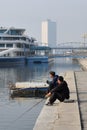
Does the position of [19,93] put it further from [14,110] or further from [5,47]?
[5,47]

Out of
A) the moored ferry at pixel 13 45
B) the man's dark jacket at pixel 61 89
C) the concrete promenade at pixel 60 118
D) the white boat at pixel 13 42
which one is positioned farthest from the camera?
the white boat at pixel 13 42

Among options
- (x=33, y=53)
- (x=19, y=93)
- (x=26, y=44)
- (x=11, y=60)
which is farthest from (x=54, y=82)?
(x=33, y=53)

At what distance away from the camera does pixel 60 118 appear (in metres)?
14.5

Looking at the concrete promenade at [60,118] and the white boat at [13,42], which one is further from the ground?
the concrete promenade at [60,118]

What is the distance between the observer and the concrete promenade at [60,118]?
12.9 meters

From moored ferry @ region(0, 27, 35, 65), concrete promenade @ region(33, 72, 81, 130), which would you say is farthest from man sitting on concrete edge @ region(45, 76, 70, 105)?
moored ferry @ region(0, 27, 35, 65)

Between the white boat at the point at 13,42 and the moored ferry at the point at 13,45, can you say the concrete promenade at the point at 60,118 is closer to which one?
the moored ferry at the point at 13,45

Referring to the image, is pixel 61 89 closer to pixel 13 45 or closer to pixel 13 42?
pixel 13 45

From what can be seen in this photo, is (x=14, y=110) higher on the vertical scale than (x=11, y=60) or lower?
higher

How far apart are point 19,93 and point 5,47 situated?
89119 mm

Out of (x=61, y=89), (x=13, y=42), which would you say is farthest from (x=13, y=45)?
(x=61, y=89)

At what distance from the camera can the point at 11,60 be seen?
109250mm

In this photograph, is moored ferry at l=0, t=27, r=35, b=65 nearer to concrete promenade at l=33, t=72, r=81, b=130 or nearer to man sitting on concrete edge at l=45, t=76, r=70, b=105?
man sitting on concrete edge at l=45, t=76, r=70, b=105

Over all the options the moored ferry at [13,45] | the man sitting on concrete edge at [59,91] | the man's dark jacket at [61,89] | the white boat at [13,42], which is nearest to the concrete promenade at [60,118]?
the man sitting on concrete edge at [59,91]
